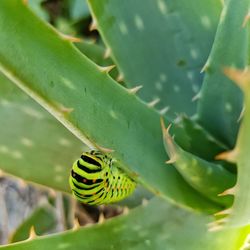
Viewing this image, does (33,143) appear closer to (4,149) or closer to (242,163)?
(4,149)

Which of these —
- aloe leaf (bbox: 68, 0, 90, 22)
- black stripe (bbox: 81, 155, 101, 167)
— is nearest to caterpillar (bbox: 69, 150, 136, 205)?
black stripe (bbox: 81, 155, 101, 167)

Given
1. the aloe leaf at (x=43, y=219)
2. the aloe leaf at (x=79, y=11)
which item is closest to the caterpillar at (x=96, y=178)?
the aloe leaf at (x=43, y=219)

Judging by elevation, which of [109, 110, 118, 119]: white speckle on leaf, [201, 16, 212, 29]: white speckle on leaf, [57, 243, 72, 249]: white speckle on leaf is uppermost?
[201, 16, 212, 29]: white speckle on leaf

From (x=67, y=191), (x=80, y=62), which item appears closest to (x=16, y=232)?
(x=67, y=191)

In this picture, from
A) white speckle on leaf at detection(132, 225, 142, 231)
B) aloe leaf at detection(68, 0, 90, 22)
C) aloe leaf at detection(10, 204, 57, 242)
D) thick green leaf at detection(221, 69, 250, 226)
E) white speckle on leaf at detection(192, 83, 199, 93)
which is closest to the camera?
thick green leaf at detection(221, 69, 250, 226)

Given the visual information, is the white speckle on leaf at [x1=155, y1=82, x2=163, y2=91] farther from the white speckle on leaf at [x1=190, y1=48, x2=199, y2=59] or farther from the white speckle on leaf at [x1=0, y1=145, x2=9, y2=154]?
the white speckle on leaf at [x1=0, y1=145, x2=9, y2=154]

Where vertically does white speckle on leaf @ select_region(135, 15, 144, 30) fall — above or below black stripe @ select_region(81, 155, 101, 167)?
above

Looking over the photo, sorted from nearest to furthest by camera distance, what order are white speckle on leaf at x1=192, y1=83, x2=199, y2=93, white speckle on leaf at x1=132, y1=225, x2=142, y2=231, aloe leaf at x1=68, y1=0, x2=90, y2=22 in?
white speckle on leaf at x1=132, y1=225, x2=142, y2=231 → white speckle on leaf at x1=192, y1=83, x2=199, y2=93 → aloe leaf at x1=68, y1=0, x2=90, y2=22

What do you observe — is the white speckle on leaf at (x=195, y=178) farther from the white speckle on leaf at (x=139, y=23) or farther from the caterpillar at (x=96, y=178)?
the white speckle on leaf at (x=139, y=23)
